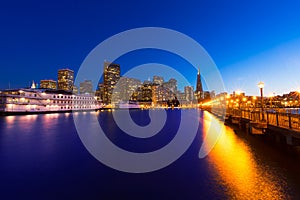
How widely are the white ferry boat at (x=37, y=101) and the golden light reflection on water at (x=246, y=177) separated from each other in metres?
84.0

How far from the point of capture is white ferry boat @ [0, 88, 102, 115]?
75.4 meters

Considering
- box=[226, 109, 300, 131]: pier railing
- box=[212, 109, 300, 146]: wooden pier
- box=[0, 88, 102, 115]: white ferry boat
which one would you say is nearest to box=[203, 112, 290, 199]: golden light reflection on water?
box=[212, 109, 300, 146]: wooden pier

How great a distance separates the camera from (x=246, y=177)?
10.2 m

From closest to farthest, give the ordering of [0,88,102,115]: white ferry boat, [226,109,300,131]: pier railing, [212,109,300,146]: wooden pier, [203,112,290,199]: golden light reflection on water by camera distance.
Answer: [203,112,290,199]: golden light reflection on water < [212,109,300,146]: wooden pier < [226,109,300,131]: pier railing < [0,88,102,115]: white ferry boat

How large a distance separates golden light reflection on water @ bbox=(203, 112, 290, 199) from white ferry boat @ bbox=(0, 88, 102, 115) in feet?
275

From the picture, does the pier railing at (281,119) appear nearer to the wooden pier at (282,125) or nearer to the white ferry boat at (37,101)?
the wooden pier at (282,125)

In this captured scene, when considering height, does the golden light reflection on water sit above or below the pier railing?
below

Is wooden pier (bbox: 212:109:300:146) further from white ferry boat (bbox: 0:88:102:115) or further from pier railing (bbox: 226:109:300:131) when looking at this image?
white ferry boat (bbox: 0:88:102:115)

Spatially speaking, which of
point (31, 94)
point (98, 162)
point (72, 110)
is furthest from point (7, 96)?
point (98, 162)

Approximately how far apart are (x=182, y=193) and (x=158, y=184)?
5.06 ft

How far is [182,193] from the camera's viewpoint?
8641 millimetres

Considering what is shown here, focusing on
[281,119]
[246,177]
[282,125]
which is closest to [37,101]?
[281,119]

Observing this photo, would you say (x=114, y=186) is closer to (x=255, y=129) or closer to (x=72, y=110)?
(x=255, y=129)

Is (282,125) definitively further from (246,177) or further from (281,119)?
(246,177)
